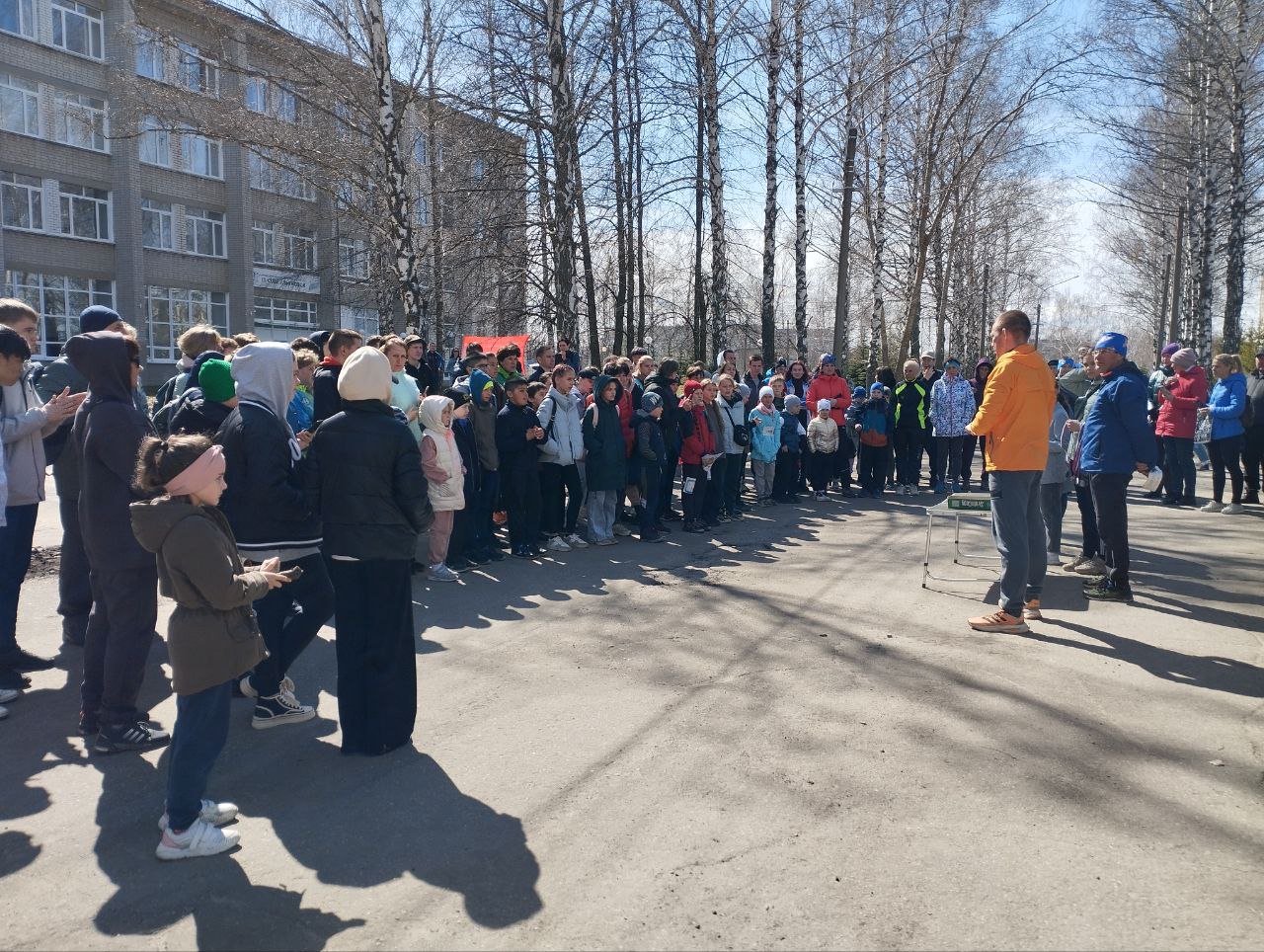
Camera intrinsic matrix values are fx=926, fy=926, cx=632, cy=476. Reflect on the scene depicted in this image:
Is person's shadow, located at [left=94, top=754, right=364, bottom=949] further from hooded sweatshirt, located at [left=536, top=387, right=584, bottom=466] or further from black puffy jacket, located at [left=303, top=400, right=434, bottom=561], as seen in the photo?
hooded sweatshirt, located at [left=536, top=387, right=584, bottom=466]

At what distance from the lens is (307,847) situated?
3775 mm

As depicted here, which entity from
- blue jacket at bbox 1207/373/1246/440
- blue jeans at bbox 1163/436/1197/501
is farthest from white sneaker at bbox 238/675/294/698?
blue jeans at bbox 1163/436/1197/501

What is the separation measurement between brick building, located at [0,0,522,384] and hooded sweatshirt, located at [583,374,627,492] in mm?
13598

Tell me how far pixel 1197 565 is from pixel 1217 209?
18.9 metres

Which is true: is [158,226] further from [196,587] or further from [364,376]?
[196,587]

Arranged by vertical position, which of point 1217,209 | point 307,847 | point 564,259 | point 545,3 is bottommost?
point 307,847

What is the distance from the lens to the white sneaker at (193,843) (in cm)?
366

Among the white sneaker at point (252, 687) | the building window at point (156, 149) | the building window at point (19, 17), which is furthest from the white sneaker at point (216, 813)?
the building window at point (156, 149)

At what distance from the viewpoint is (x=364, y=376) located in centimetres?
465

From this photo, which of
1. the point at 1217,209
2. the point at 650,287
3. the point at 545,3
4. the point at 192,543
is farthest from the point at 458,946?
the point at 650,287

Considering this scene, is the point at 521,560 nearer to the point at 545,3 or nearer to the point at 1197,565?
the point at 1197,565

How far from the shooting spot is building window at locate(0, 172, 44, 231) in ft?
103

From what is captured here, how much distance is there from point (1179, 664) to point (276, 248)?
3988 centimetres

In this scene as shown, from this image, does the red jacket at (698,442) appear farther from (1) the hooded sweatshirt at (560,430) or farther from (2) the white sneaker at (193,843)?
(2) the white sneaker at (193,843)
